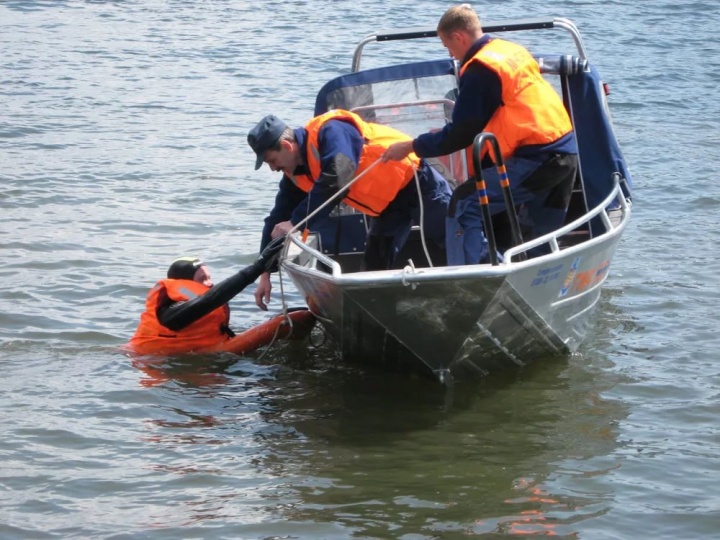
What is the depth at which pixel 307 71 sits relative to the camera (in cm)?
1728

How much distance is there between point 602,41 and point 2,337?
12856 mm

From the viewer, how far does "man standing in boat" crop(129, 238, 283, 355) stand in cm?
711

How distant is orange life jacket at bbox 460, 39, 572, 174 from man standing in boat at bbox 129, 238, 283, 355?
1.52 meters

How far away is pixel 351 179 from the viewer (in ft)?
21.5

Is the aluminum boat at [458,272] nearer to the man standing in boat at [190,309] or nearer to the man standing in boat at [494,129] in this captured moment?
the man standing in boat at [494,129]

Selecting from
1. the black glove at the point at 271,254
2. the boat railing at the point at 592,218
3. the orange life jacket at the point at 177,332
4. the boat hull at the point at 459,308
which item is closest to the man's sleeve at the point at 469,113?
the boat railing at the point at 592,218

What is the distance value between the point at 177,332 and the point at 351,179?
171 cm

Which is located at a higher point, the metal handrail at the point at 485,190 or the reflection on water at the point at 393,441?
the metal handrail at the point at 485,190

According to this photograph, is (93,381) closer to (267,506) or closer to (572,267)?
(267,506)

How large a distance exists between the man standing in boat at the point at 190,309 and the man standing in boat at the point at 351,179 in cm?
25

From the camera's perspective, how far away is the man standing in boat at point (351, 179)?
6457 millimetres

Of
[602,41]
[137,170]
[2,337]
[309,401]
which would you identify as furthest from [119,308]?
[602,41]

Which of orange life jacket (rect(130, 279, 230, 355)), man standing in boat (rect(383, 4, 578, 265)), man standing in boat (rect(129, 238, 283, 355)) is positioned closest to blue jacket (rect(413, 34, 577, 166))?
man standing in boat (rect(383, 4, 578, 265))

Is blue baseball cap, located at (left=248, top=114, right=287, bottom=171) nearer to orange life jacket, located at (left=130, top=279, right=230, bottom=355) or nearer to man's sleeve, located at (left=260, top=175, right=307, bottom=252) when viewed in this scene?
man's sleeve, located at (left=260, top=175, right=307, bottom=252)
